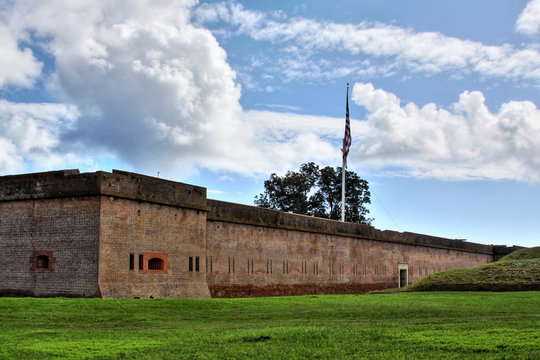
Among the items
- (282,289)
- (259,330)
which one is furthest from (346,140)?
(259,330)

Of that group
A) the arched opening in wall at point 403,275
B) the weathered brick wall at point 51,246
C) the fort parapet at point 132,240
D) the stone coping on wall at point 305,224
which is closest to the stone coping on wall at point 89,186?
the fort parapet at point 132,240

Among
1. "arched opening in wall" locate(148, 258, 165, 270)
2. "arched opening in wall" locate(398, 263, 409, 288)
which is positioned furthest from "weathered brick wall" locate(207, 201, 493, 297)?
"arched opening in wall" locate(148, 258, 165, 270)

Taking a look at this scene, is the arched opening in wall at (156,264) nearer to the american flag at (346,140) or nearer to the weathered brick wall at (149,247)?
the weathered brick wall at (149,247)

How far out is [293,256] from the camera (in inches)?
1095

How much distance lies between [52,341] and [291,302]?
31.3 ft

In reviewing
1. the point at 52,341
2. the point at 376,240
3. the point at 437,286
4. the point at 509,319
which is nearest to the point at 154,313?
the point at 52,341

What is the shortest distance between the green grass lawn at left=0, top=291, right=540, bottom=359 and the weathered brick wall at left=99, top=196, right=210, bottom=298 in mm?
1792

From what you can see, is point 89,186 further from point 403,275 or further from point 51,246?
point 403,275

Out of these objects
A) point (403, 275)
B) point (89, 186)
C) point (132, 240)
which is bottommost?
point (403, 275)

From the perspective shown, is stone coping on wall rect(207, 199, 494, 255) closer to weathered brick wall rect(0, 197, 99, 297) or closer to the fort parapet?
the fort parapet

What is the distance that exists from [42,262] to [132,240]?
2.86 meters

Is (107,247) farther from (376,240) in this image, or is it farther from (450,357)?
(376,240)

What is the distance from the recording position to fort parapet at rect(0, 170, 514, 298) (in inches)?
711

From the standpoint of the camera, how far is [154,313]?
15.2 meters
